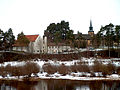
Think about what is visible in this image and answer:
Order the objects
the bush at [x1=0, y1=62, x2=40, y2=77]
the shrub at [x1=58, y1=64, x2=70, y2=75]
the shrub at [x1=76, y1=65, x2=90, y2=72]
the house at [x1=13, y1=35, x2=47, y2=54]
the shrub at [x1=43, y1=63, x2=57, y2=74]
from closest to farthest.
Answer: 1. the bush at [x1=0, y1=62, x2=40, y2=77]
2. the shrub at [x1=76, y1=65, x2=90, y2=72]
3. the shrub at [x1=58, y1=64, x2=70, y2=75]
4. the shrub at [x1=43, y1=63, x2=57, y2=74]
5. the house at [x1=13, y1=35, x2=47, y2=54]

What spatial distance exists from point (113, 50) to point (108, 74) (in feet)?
69.9

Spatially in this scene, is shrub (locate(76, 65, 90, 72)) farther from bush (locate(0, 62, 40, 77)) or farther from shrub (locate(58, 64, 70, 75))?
bush (locate(0, 62, 40, 77))

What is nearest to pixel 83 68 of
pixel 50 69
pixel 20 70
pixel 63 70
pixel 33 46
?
pixel 63 70

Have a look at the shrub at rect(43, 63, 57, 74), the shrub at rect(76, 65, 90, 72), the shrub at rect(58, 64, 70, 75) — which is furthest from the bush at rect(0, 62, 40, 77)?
the shrub at rect(76, 65, 90, 72)

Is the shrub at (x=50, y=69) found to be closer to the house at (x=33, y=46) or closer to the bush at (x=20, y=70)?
the bush at (x=20, y=70)

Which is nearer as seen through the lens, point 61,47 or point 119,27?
→ point 119,27

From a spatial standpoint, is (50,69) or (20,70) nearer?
(20,70)

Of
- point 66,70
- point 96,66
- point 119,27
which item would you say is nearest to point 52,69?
point 66,70

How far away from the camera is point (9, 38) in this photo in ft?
183


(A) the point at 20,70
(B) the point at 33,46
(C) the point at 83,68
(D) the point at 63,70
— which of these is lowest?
(D) the point at 63,70

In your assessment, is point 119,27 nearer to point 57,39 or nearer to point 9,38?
point 57,39

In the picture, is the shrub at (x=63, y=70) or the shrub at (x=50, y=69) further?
the shrub at (x=50, y=69)

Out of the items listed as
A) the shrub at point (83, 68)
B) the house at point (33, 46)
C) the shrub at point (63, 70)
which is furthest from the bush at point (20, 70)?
the house at point (33, 46)

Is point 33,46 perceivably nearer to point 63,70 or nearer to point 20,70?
point 20,70
